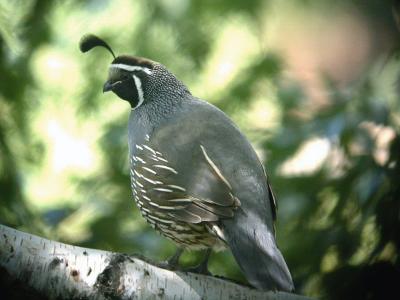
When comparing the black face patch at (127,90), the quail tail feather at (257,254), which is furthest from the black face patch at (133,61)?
the quail tail feather at (257,254)

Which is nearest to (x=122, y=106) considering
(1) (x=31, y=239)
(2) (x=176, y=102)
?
(2) (x=176, y=102)

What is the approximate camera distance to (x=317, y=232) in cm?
335

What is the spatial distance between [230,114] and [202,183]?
110 cm

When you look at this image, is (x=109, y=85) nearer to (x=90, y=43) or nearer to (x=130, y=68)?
(x=130, y=68)

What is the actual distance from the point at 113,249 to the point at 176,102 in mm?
892

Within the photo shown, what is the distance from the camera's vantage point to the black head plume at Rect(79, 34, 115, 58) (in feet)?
12.5

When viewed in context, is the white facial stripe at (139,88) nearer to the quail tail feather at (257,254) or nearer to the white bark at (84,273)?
the quail tail feather at (257,254)

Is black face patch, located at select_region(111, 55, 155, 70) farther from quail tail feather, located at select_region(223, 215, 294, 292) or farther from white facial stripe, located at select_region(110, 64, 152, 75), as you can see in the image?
quail tail feather, located at select_region(223, 215, 294, 292)

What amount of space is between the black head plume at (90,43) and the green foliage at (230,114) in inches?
4.8

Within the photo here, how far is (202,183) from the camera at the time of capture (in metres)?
3.21

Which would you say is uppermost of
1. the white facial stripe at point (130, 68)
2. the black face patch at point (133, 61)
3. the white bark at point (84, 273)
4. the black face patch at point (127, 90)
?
the black face patch at point (133, 61)

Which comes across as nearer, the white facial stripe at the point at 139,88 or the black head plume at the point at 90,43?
the black head plume at the point at 90,43

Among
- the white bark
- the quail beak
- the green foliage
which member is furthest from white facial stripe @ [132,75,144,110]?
the white bark

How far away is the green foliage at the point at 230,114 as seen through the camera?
128 inches
